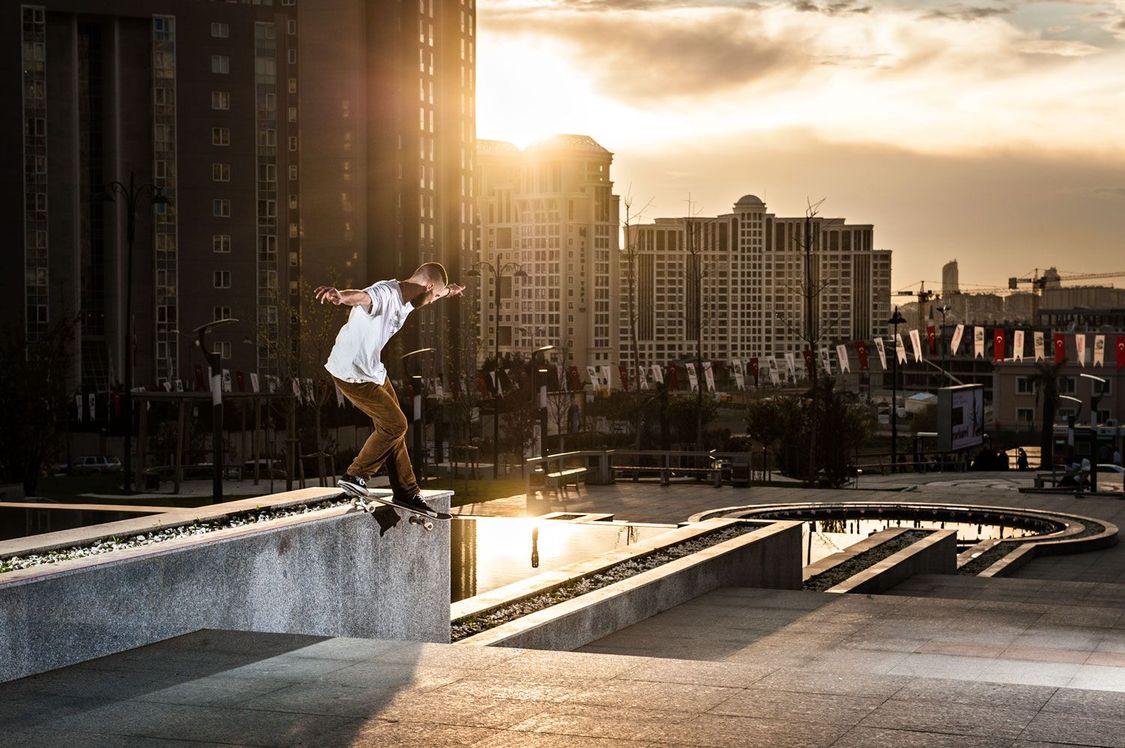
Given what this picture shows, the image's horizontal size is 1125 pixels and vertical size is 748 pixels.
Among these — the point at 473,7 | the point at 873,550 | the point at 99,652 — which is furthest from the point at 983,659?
the point at 473,7

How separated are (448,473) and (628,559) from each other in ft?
114

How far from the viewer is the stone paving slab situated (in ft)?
19.2

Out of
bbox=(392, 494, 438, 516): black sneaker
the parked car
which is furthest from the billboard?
bbox=(392, 494, 438, 516): black sneaker

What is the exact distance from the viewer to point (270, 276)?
86.2 metres

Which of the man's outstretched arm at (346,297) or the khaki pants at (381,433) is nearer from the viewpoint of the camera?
the man's outstretched arm at (346,297)

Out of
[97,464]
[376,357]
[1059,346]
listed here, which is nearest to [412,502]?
[376,357]

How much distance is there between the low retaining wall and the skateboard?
8cm

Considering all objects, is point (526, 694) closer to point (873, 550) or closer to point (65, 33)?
point (873, 550)

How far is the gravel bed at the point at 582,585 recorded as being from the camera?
Result: 1147 cm

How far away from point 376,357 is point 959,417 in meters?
45.9

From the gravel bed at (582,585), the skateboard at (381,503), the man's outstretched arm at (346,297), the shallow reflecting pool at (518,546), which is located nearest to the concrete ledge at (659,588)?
the gravel bed at (582,585)

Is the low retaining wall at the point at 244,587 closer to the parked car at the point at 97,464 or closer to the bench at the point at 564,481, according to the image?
the bench at the point at 564,481

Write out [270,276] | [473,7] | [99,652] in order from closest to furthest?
[99,652]
[270,276]
[473,7]

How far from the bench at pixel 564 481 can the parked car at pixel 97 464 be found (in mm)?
31079
